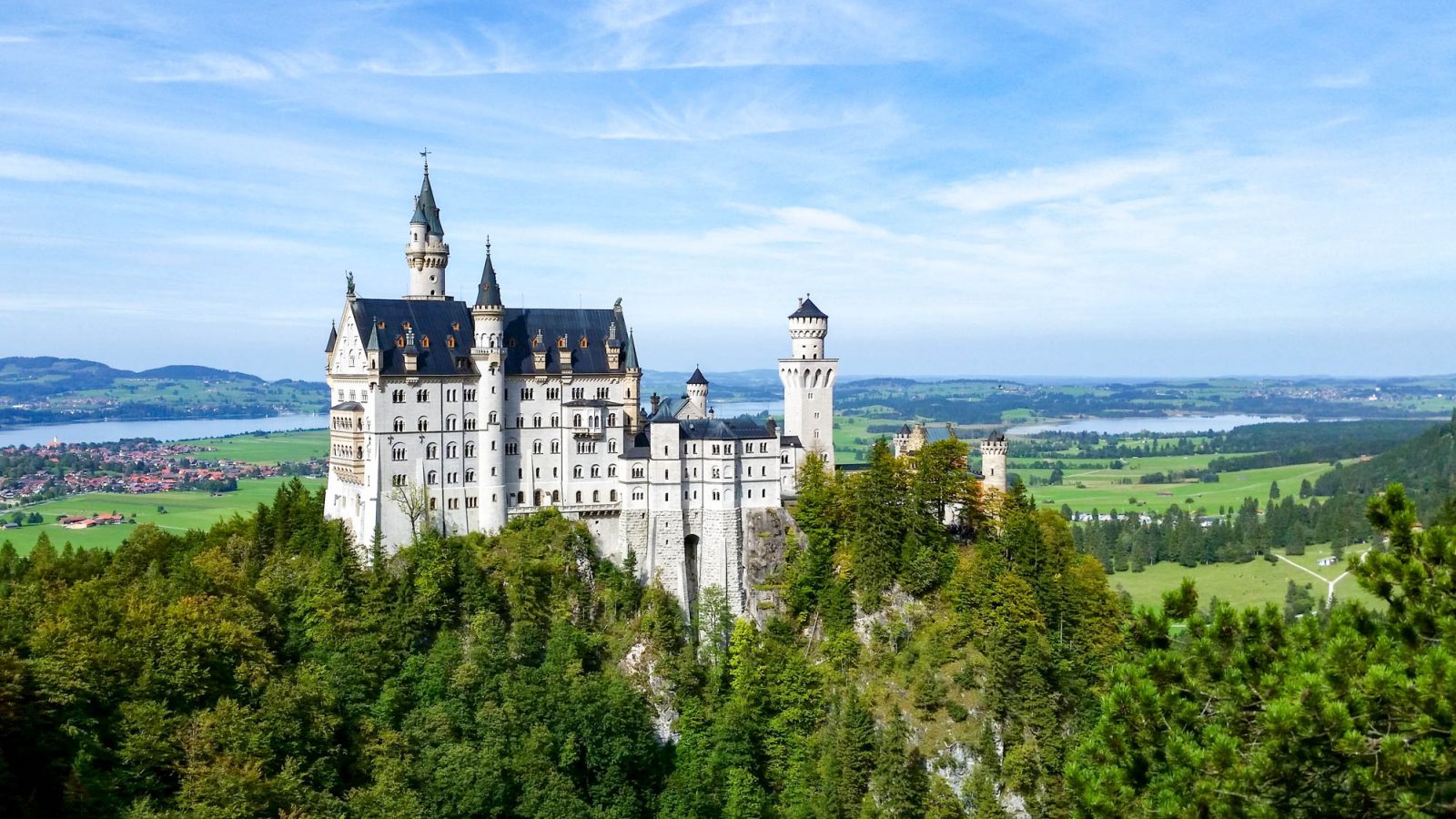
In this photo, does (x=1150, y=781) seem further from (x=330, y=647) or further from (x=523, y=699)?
(x=330, y=647)

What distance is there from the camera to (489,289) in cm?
6775

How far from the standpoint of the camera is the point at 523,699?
196 feet

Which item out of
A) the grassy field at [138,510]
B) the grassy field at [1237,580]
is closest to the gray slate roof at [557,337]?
the grassy field at [138,510]

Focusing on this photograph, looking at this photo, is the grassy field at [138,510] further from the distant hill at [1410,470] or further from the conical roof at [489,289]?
the distant hill at [1410,470]

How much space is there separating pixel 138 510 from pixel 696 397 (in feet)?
302

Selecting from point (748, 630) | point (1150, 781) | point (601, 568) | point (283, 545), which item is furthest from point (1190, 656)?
point (283, 545)

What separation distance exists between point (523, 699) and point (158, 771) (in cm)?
1748

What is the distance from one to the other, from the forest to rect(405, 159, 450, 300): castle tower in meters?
14.4

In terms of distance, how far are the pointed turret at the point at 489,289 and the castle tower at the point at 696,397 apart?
1420 centimetres

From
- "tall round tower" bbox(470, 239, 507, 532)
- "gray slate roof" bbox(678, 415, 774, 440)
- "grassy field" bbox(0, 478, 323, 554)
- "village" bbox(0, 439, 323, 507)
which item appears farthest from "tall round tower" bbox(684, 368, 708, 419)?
"village" bbox(0, 439, 323, 507)

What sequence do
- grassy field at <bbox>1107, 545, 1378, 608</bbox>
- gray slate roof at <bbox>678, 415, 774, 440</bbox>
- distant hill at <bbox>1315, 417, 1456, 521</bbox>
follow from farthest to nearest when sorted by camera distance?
distant hill at <bbox>1315, 417, 1456, 521</bbox>, grassy field at <bbox>1107, 545, 1378, 608</bbox>, gray slate roof at <bbox>678, 415, 774, 440</bbox>

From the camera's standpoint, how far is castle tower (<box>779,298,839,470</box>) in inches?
2980

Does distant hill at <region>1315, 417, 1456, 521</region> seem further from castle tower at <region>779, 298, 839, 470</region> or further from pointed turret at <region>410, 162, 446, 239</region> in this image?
pointed turret at <region>410, 162, 446, 239</region>

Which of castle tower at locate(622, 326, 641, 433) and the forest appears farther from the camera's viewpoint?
castle tower at locate(622, 326, 641, 433)
